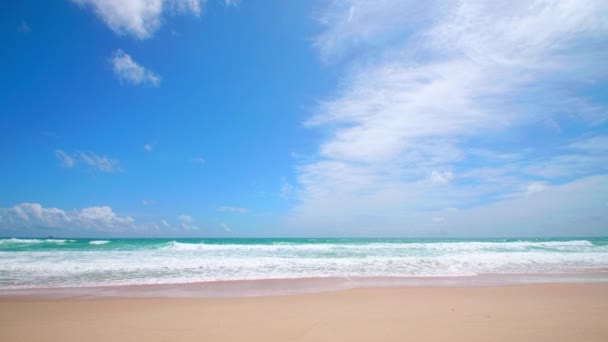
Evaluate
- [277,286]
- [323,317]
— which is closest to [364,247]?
[277,286]

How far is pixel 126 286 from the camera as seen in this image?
28.2 feet

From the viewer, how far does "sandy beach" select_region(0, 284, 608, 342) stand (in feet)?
14.6

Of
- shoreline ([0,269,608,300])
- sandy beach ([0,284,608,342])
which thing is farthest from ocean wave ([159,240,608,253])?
sandy beach ([0,284,608,342])

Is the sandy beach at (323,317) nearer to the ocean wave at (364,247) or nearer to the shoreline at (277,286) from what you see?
the shoreline at (277,286)

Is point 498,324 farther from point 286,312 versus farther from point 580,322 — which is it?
point 286,312

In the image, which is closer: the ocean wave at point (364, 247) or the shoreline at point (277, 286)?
the shoreline at point (277, 286)

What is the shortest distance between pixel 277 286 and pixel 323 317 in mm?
3647

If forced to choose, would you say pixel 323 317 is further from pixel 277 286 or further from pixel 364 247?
pixel 364 247

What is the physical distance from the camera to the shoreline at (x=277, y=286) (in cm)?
754

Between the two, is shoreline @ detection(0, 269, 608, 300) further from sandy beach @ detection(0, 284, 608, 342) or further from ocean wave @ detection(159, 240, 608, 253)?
ocean wave @ detection(159, 240, 608, 253)

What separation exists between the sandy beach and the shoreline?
57 cm

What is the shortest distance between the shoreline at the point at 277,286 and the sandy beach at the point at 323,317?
572mm

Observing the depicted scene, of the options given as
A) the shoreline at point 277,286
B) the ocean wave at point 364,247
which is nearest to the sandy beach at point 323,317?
the shoreline at point 277,286

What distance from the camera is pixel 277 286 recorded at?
861 centimetres
